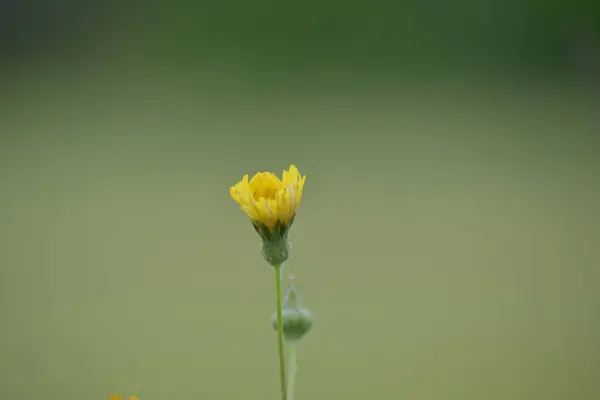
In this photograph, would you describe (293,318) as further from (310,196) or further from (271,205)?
(310,196)

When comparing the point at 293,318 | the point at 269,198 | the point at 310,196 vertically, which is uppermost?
the point at 310,196

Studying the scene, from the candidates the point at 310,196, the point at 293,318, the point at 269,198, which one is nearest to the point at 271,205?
the point at 269,198

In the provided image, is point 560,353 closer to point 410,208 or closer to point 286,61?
point 410,208

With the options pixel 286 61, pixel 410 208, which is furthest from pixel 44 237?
pixel 410 208

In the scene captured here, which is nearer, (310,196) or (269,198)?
(269,198)

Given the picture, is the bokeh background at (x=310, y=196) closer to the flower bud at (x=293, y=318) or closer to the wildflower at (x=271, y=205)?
the flower bud at (x=293, y=318)

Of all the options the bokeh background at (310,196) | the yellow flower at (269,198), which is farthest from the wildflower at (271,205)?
the bokeh background at (310,196)
